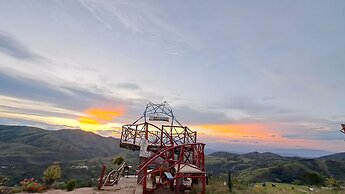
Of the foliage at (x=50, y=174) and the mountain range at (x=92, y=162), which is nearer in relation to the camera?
the foliage at (x=50, y=174)

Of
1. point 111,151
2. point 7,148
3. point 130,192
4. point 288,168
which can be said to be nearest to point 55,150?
point 7,148

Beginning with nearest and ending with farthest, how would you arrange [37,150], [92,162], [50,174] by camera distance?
[50,174], [92,162], [37,150]

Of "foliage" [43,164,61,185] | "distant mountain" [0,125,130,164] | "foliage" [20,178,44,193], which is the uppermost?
"distant mountain" [0,125,130,164]

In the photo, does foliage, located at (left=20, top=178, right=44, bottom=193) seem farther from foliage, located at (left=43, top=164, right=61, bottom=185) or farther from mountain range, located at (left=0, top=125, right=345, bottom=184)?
mountain range, located at (left=0, top=125, right=345, bottom=184)

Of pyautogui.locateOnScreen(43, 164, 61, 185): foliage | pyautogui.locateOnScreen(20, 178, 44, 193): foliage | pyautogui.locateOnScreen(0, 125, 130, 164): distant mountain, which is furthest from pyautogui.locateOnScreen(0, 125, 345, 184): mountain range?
pyautogui.locateOnScreen(20, 178, 44, 193): foliage

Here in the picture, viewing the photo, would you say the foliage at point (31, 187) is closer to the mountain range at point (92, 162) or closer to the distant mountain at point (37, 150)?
the mountain range at point (92, 162)

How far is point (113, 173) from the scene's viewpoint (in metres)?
20.9

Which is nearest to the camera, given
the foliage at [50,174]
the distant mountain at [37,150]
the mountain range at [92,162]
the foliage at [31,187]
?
the foliage at [31,187]

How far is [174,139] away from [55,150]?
14212 cm

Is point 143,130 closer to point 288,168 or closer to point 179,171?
point 179,171

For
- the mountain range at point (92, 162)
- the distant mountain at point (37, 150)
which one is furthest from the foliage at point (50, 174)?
the distant mountain at point (37, 150)

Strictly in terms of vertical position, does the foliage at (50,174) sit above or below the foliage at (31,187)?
above

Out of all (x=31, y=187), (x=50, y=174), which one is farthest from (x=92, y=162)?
(x=31, y=187)

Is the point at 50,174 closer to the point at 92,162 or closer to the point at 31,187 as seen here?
the point at 31,187
